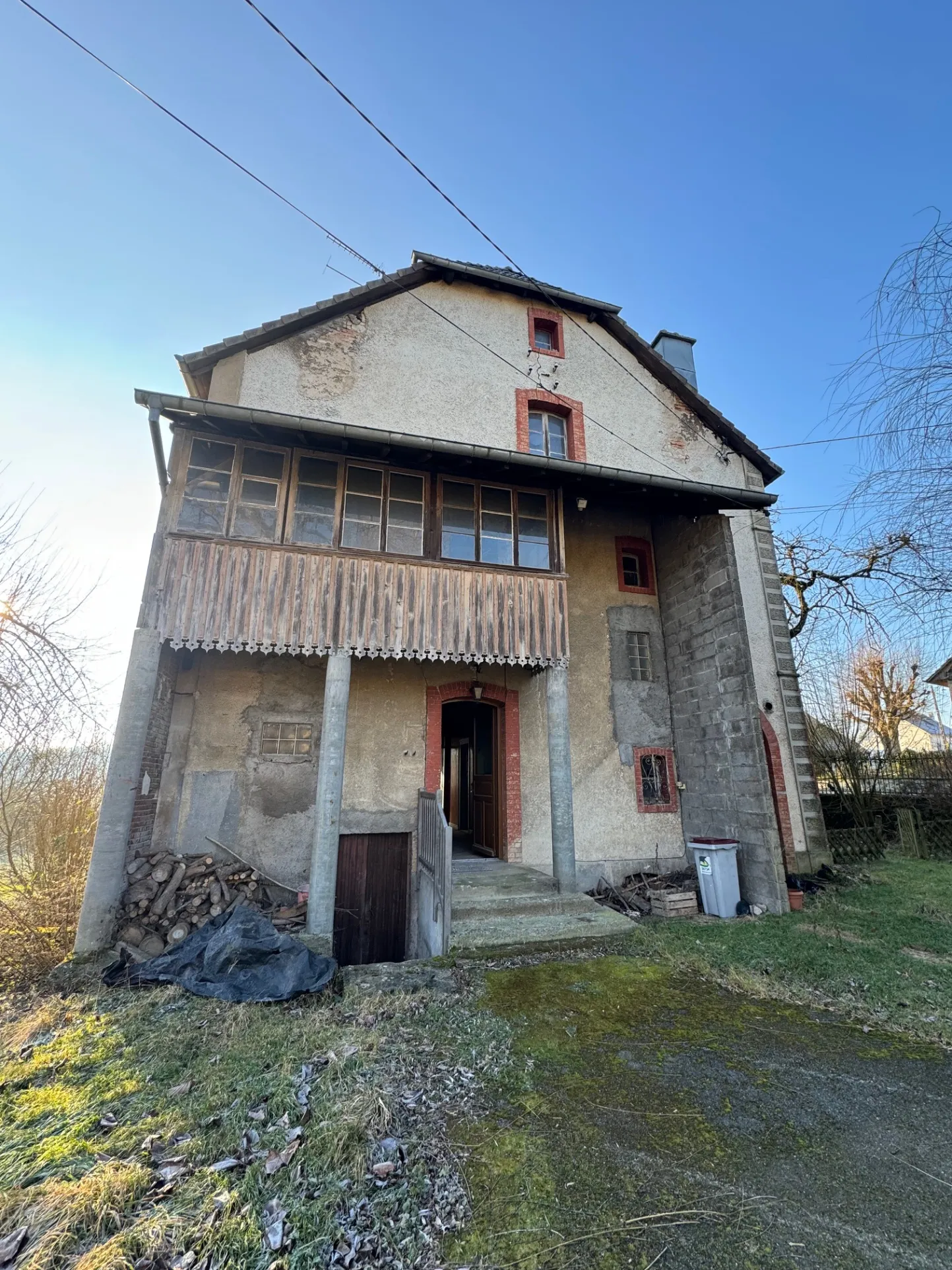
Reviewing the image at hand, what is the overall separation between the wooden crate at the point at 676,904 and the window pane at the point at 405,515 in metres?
5.94

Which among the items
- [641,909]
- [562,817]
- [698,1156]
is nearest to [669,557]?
[562,817]

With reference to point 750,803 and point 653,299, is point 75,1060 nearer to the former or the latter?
point 750,803

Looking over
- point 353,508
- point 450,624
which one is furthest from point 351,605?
point 353,508

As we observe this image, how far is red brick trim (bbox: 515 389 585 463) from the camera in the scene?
893 cm

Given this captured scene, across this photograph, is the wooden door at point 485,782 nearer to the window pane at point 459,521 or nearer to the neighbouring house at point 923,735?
the window pane at point 459,521

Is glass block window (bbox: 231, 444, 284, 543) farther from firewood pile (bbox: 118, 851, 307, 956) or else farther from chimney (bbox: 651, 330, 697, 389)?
chimney (bbox: 651, 330, 697, 389)

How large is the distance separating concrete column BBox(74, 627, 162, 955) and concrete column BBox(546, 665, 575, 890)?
194 inches

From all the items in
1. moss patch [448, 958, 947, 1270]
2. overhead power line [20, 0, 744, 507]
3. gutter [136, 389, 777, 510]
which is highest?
overhead power line [20, 0, 744, 507]

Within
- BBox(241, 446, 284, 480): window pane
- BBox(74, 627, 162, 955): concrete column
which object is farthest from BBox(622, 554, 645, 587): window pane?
BBox(74, 627, 162, 955): concrete column

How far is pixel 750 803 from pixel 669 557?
445 centimetres

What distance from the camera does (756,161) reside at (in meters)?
4.05

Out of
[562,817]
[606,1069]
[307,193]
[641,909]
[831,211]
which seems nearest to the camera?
[831,211]

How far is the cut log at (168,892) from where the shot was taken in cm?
564

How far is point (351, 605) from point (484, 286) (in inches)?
272
